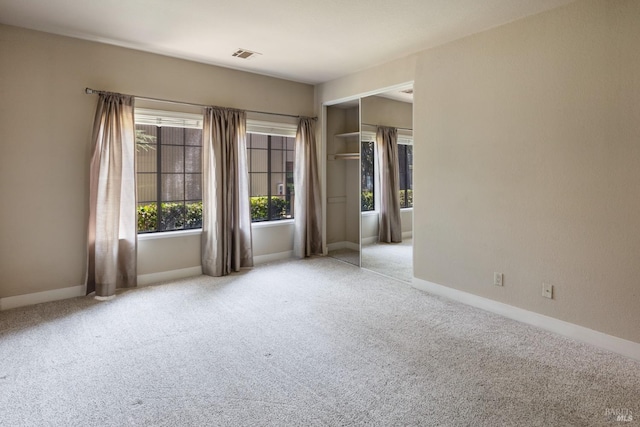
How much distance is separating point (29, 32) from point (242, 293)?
3.29 m

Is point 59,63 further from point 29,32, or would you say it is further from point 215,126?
point 215,126

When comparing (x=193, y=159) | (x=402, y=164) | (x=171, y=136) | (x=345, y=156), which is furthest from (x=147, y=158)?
(x=402, y=164)

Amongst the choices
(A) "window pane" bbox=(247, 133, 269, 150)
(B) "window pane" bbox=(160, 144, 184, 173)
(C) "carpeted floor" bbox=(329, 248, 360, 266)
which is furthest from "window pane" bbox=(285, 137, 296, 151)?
(C) "carpeted floor" bbox=(329, 248, 360, 266)

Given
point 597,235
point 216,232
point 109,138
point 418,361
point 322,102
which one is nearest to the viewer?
point 418,361

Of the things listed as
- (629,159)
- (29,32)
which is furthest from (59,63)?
(629,159)

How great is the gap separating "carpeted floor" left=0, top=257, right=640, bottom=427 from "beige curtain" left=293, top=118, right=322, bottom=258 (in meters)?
1.85

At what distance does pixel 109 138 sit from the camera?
12.6 feet

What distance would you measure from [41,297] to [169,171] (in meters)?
1.91

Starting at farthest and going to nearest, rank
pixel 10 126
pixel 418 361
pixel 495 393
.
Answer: pixel 10 126 → pixel 418 361 → pixel 495 393

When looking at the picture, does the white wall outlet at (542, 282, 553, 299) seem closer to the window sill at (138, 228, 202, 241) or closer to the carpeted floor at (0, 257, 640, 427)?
the carpeted floor at (0, 257, 640, 427)

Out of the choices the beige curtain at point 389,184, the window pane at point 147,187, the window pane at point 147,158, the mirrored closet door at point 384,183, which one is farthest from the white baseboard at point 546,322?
the window pane at point 147,158

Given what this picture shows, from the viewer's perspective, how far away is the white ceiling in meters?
2.99

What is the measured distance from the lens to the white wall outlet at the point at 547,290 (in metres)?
3.07

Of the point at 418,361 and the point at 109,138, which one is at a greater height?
the point at 109,138
